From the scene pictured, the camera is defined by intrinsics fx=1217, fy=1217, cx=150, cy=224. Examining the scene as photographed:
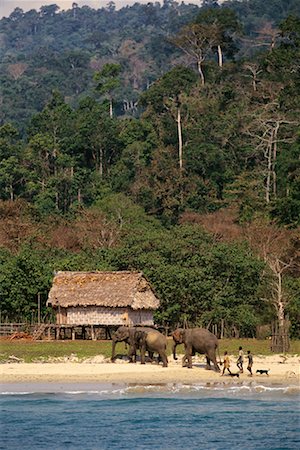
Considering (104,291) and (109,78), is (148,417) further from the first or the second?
(109,78)

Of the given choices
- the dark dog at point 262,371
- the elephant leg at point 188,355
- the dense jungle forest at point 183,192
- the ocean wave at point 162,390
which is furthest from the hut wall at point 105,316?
the ocean wave at point 162,390

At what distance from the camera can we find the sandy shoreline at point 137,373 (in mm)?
38875

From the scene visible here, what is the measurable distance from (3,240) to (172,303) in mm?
18106

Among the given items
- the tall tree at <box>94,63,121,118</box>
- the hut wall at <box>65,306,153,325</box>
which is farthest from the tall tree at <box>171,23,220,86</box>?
the hut wall at <box>65,306,153,325</box>

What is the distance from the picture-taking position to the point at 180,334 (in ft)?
138

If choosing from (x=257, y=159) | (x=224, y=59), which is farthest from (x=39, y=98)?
(x=257, y=159)

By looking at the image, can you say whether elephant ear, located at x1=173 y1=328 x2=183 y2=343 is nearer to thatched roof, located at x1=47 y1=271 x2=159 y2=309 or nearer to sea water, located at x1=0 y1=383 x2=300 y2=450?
sea water, located at x1=0 y1=383 x2=300 y2=450

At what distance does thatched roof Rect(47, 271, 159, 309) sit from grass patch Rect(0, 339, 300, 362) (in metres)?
1.87

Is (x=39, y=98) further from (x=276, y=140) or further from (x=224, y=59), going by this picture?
(x=276, y=140)

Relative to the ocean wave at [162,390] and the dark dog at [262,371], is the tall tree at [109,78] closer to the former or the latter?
the dark dog at [262,371]

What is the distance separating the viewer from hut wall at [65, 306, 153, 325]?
4966cm

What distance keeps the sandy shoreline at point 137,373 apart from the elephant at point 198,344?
386mm

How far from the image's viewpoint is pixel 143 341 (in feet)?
139

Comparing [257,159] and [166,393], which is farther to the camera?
[257,159]
